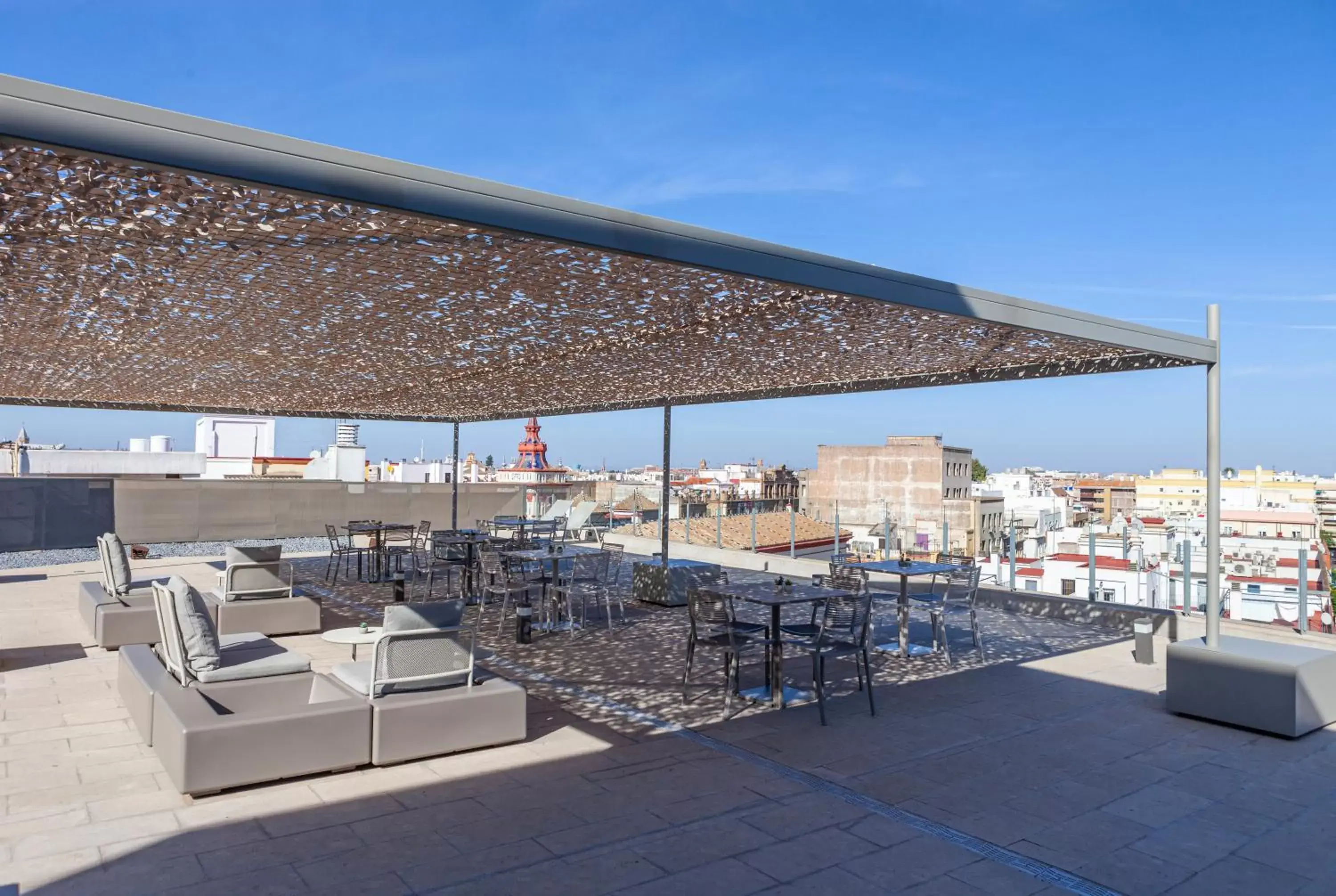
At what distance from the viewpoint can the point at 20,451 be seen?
25.6 m

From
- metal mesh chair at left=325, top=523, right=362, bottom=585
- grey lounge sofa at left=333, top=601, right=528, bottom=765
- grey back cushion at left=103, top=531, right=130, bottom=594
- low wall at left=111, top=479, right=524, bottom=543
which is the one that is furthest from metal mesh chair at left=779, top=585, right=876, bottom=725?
low wall at left=111, top=479, right=524, bottom=543

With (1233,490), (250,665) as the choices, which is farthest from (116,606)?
(1233,490)

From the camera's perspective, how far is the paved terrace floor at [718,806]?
3221mm

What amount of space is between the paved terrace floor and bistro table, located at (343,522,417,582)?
499 centimetres

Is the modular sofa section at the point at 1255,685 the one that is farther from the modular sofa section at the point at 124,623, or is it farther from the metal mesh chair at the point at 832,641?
the modular sofa section at the point at 124,623

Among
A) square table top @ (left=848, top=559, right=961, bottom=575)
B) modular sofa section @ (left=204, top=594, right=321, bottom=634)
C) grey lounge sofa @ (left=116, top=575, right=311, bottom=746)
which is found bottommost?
modular sofa section @ (left=204, top=594, right=321, bottom=634)

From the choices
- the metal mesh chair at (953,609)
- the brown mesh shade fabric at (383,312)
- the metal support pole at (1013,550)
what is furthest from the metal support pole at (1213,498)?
the metal support pole at (1013,550)

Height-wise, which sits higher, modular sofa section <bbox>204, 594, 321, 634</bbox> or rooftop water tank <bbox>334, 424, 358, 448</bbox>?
rooftop water tank <bbox>334, 424, 358, 448</bbox>

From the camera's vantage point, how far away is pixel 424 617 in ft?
15.3

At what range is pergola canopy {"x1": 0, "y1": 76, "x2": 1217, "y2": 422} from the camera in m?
3.18

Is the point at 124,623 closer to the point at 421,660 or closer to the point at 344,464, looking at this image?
the point at 421,660

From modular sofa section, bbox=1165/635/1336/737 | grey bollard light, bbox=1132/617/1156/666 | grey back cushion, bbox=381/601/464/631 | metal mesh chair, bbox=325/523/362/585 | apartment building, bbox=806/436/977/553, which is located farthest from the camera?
apartment building, bbox=806/436/977/553

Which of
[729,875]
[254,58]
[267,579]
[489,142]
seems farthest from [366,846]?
[489,142]

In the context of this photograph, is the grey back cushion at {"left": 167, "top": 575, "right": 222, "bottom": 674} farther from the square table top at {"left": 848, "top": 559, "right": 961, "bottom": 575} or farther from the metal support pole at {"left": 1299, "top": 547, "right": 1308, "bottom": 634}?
the metal support pole at {"left": 1299, "top": 547, "right": 1308, "bottom": 634}
